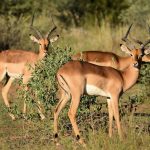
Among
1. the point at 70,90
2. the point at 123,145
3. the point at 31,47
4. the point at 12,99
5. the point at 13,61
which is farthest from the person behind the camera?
the point at 31,47

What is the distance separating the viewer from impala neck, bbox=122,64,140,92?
30.3ft

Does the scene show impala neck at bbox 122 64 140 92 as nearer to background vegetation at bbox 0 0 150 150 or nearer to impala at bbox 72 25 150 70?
background vegetation at bbox 0 0 150 150

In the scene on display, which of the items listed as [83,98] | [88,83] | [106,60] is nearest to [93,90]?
[88,83]

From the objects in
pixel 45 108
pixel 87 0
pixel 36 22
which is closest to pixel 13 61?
pixel 45 108

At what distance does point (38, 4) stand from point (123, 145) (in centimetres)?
1920

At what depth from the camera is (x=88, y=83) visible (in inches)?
336

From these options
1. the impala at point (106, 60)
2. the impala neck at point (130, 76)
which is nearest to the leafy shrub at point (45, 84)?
the impala neck at point (130, 76)

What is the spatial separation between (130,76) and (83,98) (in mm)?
869

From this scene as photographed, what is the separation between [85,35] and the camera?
22141mm

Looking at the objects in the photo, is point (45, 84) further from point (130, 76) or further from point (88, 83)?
point (130, 76)

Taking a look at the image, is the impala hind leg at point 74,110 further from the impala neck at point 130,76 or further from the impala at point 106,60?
the impala at point 106,60

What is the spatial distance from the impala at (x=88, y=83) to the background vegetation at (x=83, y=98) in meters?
0.29

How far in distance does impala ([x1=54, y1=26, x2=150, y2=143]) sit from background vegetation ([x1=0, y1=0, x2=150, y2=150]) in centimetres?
29

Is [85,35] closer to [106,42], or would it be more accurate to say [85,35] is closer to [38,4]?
[106,42]
